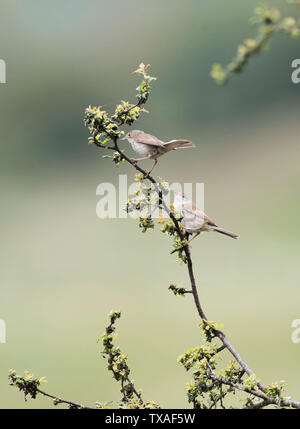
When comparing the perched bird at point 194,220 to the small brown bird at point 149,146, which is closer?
the small brown bird at point 149,146

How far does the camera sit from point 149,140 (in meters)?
4.21

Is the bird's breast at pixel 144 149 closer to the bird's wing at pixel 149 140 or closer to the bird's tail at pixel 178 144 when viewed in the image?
the bird's wing at pixel 149 140

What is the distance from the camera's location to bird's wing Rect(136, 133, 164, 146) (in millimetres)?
4098

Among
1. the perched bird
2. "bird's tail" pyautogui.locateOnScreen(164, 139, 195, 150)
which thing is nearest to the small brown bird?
"bird's tail" pyautogui.locateOnScreen(164, 139, 195, 150)

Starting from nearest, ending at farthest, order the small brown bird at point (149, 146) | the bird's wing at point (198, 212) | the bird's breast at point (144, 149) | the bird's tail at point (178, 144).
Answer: the bird's tail at point (178, 144), the small brown bird at point (149, 146), the bird's breast at point (144, 149), the bird's wing at point (198, 212)

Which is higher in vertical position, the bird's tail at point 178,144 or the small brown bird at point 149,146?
the small brown bird at point 149,146

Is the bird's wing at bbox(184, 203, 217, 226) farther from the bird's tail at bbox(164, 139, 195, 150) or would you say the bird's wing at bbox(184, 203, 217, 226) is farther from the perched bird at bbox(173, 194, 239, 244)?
the bird's tail at bbox(164, 139, 195, 150)

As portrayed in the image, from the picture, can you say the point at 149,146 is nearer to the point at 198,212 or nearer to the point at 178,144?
the point at 178,144

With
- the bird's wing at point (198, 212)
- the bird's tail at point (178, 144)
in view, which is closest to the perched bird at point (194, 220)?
the bird's wing at point (198, 212)

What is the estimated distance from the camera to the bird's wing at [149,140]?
410cm

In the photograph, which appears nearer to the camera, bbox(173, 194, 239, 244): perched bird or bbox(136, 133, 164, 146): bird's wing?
bbox(136, 133, 164, 146): bird's wing

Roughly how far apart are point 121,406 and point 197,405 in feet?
1.00

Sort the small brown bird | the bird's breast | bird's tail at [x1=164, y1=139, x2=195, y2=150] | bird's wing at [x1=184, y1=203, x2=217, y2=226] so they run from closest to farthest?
bird's tail at [x1=164, y1=139, x2=195, y2=150] → the small brown bird → the bird's breast → bird's wing at [x1=184, y1=203, x2=217, y2=226]
